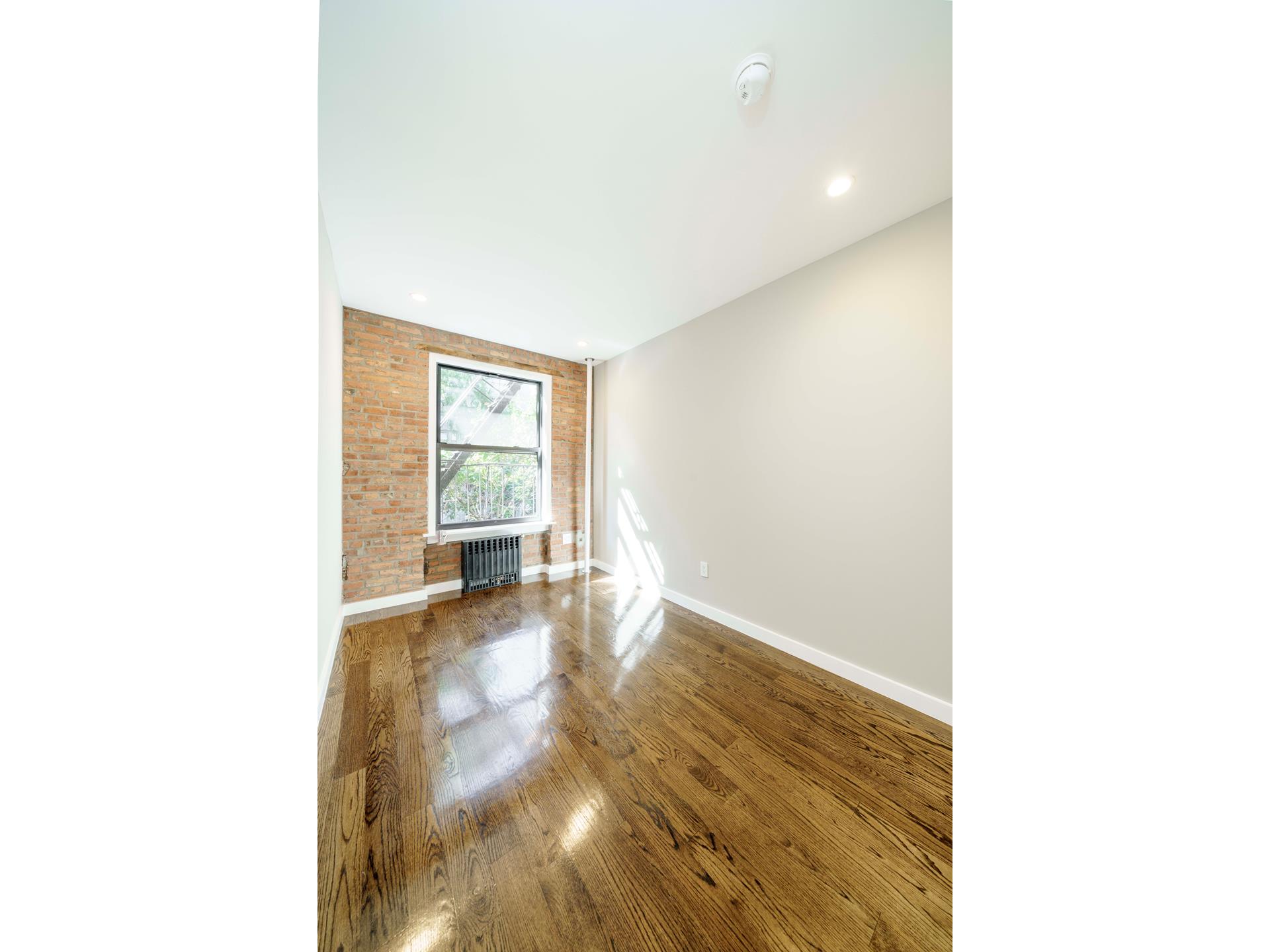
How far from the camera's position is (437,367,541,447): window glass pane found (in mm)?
3393

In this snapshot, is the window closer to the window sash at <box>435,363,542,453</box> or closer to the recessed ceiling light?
the window sash at <box>435,363,542,453</box>

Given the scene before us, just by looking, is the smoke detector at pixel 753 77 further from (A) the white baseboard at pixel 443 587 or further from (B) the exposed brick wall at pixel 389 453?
(A) the white baseboard at pixel 443 587

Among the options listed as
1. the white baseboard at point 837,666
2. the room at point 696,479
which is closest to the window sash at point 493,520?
the room at point 696,479

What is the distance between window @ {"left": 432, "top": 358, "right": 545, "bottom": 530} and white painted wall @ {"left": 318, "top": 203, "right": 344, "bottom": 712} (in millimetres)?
852

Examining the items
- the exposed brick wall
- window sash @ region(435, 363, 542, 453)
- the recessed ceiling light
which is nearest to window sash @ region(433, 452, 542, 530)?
window sash @ region(435, 363, 542, 453)

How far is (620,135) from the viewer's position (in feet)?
4.74

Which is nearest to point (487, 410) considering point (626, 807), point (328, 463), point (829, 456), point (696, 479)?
point (328, 463)

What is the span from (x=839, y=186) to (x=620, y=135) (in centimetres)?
102

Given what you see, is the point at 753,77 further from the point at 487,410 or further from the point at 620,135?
the point at 487,410

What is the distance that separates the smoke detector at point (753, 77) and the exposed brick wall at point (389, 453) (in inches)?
112

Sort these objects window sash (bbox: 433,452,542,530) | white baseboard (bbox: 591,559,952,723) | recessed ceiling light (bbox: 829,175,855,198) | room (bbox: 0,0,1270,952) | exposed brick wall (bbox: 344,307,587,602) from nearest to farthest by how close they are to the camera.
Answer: room (bbox: 0,0,1270,952), recessed ceiling light (bbox: 829,175,855,198), white baseboard (bbox: 591,559,952,723), exposed brick wall (bbox: 344,307,587,602), window sash (bbox: 433,452,542,530)

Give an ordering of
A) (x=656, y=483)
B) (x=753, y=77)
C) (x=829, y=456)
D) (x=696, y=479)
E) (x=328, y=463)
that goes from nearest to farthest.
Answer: (x=753, y=77), (x=328, y=463), (x=829, y=456), (x=696, y=479), (x=656, y=483)
